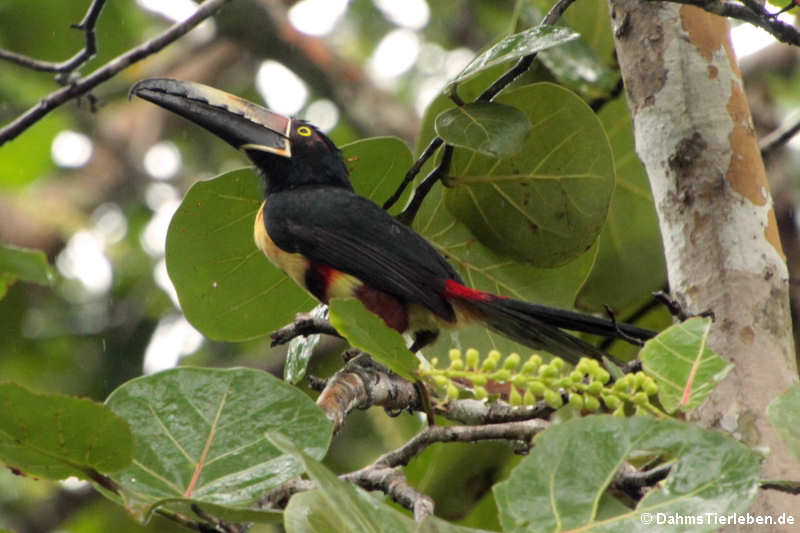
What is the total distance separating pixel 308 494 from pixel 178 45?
6.60 m

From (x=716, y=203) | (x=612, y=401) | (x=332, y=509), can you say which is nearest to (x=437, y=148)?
(x=716, y=203)

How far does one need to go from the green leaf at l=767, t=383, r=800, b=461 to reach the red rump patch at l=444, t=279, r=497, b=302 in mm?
1230

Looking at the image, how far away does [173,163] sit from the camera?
25.5 feet

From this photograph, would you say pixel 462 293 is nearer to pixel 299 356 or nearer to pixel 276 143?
pixel 299 356

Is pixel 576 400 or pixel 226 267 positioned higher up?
pixel 226 267

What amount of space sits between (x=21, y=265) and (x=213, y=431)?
4.39ft

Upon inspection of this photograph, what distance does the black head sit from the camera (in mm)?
3139

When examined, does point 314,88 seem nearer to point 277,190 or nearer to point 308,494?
point 277,190

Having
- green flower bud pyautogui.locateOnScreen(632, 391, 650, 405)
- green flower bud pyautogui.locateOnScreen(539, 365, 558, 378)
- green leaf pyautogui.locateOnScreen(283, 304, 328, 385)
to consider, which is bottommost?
green flower bud pyautogui.locateOnScreen(632, 391, 650, 405)

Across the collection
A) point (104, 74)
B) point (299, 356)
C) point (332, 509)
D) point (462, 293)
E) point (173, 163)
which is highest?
point (173, 163)

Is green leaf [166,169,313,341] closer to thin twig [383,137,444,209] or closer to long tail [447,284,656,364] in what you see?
thin twig [383,137,444,209]

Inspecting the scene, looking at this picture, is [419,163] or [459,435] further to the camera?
[419,163]

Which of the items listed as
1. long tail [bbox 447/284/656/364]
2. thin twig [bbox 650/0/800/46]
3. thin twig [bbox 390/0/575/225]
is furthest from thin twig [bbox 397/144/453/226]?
thin twig [bbox 650/0/800/46]

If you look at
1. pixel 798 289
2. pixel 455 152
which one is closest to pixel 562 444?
pixel 455 152
